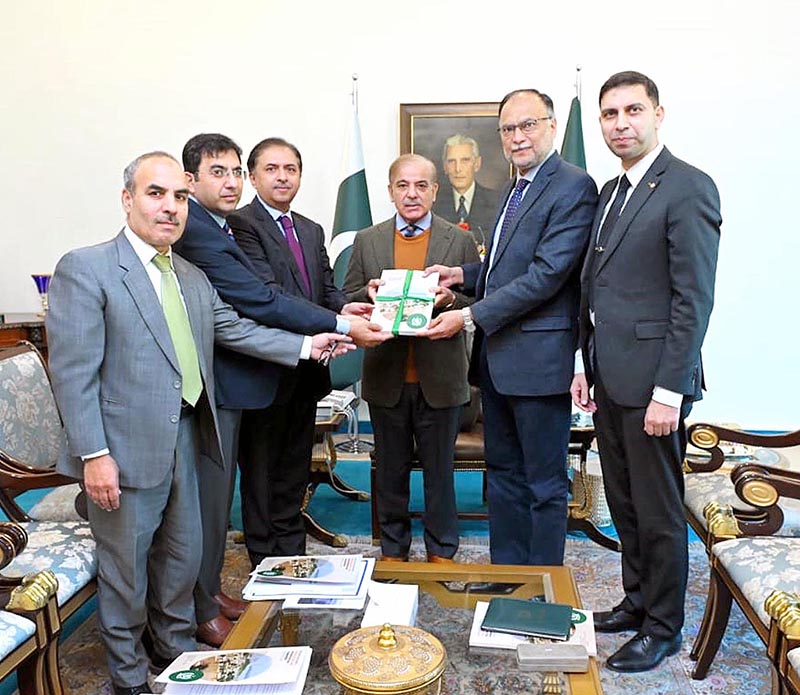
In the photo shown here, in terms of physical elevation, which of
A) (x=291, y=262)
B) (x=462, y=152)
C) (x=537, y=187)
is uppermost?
(x=462, y=152)

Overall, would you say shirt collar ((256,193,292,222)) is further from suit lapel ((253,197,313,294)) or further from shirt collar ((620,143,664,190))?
shirt collar ((620,143,664,190))

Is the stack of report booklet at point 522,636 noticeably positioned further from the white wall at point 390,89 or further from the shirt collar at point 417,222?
the white wall at point 390,89

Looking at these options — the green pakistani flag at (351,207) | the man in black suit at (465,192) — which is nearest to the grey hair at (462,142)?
the man in black suit at (465,192)

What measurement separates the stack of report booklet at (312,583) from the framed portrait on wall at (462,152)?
10.2 ft

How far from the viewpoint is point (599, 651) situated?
2170 mm

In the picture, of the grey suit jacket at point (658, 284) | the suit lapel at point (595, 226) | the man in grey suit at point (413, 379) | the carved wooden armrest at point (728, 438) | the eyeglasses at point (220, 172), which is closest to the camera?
the grey suit jacket at point (658, 284)

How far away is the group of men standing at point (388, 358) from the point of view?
1809mm

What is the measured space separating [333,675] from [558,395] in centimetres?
125

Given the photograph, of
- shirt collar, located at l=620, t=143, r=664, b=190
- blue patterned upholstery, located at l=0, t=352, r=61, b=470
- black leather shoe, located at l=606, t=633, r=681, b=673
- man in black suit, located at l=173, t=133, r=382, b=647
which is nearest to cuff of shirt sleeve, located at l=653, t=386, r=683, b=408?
shirt collar, located at l=620, t=143, r=664, b=190

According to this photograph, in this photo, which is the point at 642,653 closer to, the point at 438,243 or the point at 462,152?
the point at 438,243

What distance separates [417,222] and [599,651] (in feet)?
5.06

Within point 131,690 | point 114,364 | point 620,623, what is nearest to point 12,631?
point 131,690

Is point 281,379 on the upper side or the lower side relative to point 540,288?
lower

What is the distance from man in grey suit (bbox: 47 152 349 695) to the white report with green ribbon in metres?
0.66
